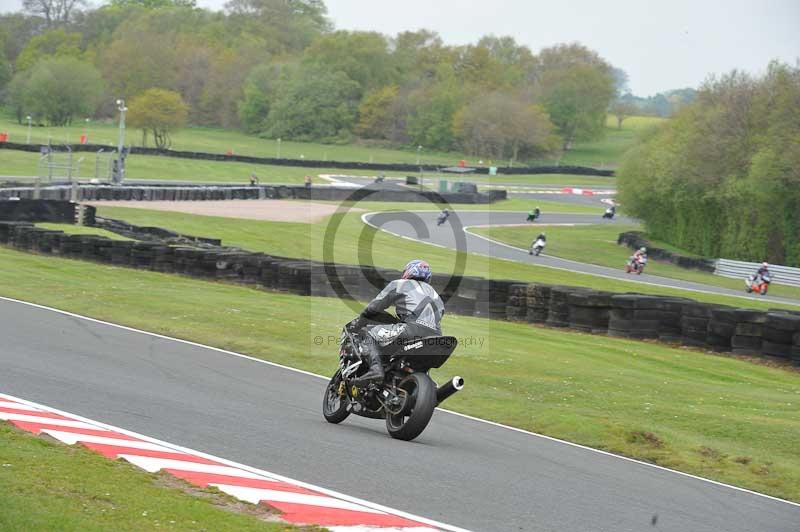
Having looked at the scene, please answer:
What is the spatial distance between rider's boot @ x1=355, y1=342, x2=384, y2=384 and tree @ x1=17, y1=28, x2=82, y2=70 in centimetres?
13329

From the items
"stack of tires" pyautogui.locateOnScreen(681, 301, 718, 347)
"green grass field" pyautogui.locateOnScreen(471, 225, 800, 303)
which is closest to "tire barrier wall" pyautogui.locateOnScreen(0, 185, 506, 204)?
"green grass field" pyautogui.locateOnScreen(471, 225, 800, 303)

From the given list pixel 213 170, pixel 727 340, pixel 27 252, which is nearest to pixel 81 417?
pixel 727 340

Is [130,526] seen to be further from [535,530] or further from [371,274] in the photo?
[371,274]

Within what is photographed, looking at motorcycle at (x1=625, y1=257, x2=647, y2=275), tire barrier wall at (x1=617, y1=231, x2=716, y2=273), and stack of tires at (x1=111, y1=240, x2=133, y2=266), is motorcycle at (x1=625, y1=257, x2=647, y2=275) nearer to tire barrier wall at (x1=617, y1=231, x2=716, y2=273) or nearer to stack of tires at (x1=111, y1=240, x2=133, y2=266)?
tire barrier wall at (x1=617, y1=231, x2=716, y2=273)

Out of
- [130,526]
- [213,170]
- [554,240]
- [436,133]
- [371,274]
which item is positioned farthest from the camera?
[436,133]

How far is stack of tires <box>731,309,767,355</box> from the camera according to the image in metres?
16.8

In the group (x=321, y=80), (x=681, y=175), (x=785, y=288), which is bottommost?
(x=785, y=288)

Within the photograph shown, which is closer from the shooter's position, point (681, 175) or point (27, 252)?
point (27, 252)

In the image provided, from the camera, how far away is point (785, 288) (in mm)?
41875

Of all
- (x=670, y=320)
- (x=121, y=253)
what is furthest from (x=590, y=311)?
(x=121, y=253)

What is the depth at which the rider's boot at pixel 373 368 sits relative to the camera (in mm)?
9742

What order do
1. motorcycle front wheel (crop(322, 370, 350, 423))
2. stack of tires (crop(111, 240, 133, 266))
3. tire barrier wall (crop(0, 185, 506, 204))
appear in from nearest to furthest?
motorcycle front wheel (crop(322, 370, 350, 423))
stack of tires (crop(111, 240, 133, 266))
tire barrier wall (crop(0, 185, 506, 204))

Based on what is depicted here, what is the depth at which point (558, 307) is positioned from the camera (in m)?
18.8

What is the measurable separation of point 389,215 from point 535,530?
5097 centimetres
